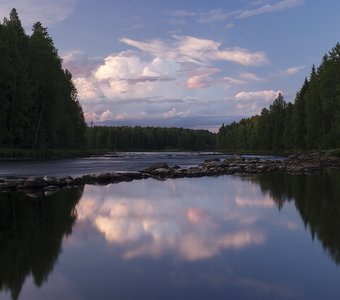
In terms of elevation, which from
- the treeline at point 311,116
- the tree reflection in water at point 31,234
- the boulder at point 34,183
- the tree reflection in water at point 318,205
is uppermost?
the treeline at point 311,116

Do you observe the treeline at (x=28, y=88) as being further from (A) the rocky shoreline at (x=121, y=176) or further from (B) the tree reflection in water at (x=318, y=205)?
(B) the tree reflection in water at (x=318, y=205)

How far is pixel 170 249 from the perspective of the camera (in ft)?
38.9

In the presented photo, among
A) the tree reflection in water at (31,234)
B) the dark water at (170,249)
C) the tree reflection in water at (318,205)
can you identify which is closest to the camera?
the dark water at (170,249)

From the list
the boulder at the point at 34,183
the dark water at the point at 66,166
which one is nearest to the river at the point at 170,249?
Result: the boulder at the point at 34,183

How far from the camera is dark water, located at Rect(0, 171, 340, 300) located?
885cm

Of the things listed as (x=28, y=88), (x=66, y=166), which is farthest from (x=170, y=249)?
(x=28, y=88)

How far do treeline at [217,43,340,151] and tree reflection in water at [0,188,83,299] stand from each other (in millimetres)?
51555

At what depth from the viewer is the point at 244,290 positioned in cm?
872

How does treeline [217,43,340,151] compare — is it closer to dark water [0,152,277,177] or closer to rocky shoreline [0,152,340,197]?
rocky shoreline [0,152,340,197]

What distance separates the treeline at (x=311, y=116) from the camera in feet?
226

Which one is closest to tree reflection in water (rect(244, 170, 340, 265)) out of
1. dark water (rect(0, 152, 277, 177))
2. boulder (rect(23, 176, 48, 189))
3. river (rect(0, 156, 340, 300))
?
river (rect(0, 156, 340, 300))

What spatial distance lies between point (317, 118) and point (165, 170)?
4870cm

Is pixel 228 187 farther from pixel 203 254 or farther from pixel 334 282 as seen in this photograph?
pixel 334 282

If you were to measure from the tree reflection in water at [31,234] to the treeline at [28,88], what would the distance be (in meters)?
43.1
